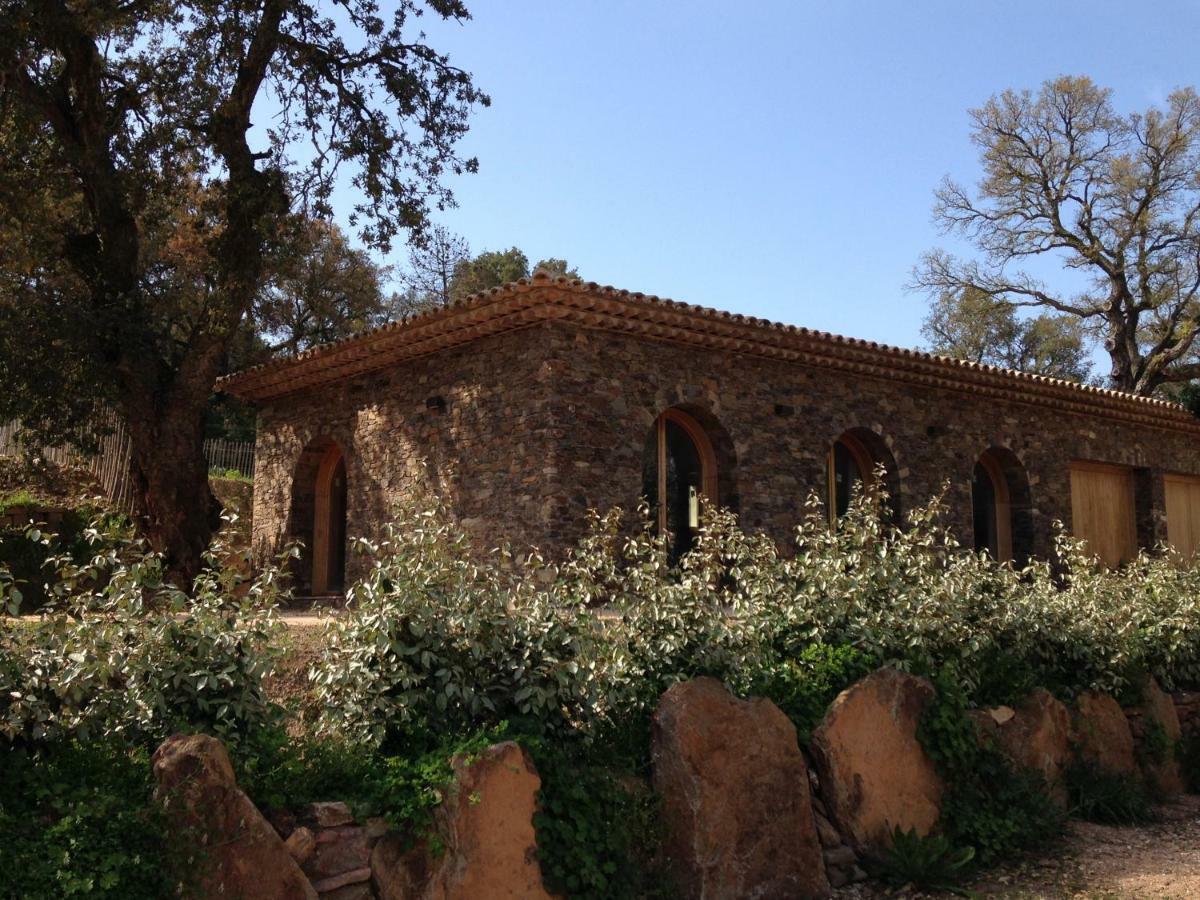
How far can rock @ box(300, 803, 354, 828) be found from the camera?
4.02 meters

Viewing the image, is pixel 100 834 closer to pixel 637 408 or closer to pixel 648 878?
pixel 648 878

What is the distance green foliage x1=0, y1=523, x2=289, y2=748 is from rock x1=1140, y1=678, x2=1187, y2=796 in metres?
5.83

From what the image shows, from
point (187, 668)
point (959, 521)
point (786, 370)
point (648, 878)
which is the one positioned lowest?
point (648, 878)

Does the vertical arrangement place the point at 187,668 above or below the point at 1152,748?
above

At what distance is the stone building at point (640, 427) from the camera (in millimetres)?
9953

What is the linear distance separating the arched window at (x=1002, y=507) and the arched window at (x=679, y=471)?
4.46m

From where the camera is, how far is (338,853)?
3994 millimetres

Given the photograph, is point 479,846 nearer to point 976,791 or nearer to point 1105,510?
point 976,791

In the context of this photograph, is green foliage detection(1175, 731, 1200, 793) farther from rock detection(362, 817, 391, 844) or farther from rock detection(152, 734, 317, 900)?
rock detection(152, 734, 317, 900)

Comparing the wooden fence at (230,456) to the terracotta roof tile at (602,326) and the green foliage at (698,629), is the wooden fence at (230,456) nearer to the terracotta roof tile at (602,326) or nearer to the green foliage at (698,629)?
→ the terracotta roof tile at (602,326)

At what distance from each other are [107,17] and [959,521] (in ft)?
34.1

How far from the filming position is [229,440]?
2206cm

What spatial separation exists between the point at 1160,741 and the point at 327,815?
18.9 ft

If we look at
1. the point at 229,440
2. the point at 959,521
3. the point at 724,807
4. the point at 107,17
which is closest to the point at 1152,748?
the point at 724,807
